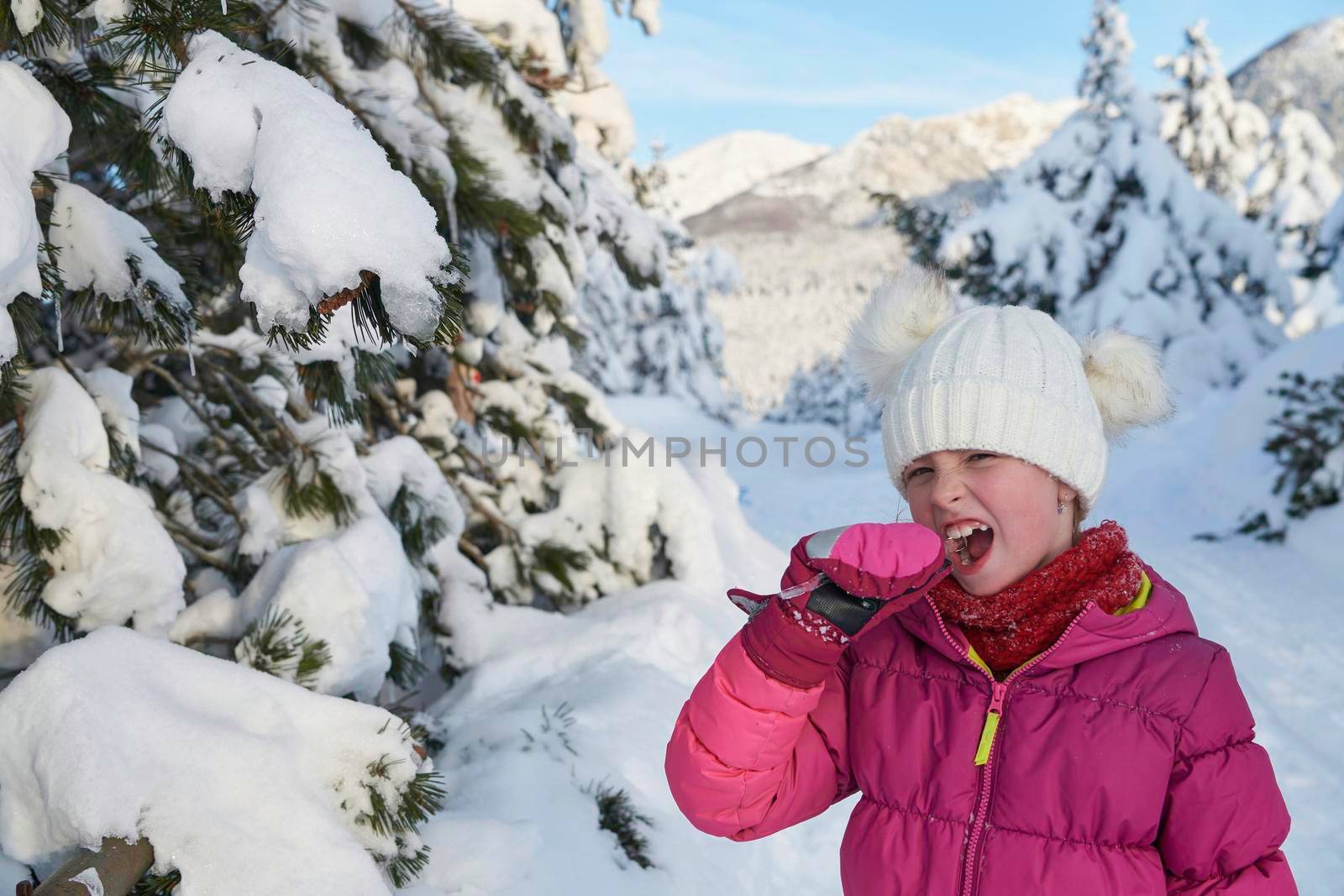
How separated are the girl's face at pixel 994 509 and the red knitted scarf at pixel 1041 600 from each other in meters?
0.03

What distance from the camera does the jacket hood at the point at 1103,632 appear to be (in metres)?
1.51

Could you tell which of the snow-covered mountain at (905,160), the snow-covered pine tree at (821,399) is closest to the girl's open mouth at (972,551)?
the snow-covered pine tree at (821,399)

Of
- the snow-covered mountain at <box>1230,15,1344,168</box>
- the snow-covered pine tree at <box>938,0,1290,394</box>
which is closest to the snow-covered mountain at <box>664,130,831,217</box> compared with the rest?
the snow-covered mountain at <box>1230,15,1344,168</box>

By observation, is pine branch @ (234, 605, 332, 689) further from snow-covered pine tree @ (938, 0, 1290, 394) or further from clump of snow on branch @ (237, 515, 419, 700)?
snow-covered pine tree @ (938, 0, 1290, 394)

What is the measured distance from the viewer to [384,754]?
179cm

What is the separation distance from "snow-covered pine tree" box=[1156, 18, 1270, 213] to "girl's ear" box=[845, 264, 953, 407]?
2375 centimetres

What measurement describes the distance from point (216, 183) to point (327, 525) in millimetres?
1487

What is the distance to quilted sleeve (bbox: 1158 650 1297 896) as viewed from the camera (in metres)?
1.40

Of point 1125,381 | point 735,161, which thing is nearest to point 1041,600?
point 1125,381

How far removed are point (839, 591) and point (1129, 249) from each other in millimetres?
16383

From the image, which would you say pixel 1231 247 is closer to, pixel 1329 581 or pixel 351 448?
pixel 1329 581

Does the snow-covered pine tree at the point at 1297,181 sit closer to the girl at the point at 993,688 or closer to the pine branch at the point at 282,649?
the girl at the point at 993,688

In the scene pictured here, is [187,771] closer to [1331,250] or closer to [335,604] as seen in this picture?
[335,604]

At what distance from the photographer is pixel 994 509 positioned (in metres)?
1.60
